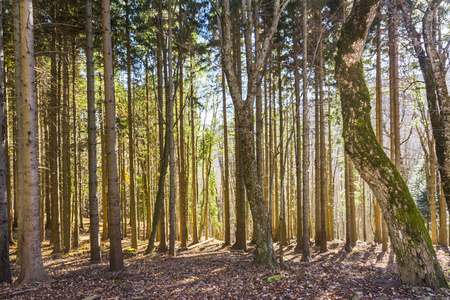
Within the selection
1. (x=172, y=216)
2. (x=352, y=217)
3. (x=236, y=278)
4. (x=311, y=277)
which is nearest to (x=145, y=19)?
(x=172, y=216)

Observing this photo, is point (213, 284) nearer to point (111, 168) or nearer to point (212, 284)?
point (212, 284)

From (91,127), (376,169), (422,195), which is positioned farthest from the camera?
(422,195)

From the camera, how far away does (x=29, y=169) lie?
5.73 meters

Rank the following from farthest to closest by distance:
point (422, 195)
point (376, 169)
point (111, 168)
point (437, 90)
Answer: point (422, 195) → point (111, 168) → point (437, 90) → point (376, 169)

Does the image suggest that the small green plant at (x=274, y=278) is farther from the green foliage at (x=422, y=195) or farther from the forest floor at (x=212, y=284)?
the green foliage at (x=422, y=195)

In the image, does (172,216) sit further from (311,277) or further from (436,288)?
(436,288)

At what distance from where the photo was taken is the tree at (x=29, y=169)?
18.6ft

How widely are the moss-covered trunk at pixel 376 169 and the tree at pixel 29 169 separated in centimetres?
671

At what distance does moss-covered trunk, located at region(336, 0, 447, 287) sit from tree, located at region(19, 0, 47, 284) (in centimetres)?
671

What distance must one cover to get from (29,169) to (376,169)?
714 cm

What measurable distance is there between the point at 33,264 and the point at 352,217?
13.1 metres

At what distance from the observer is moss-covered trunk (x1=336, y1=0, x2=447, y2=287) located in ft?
15.4

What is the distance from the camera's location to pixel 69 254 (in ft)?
35.0

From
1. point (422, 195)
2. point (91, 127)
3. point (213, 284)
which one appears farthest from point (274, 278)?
point (422, 195)
